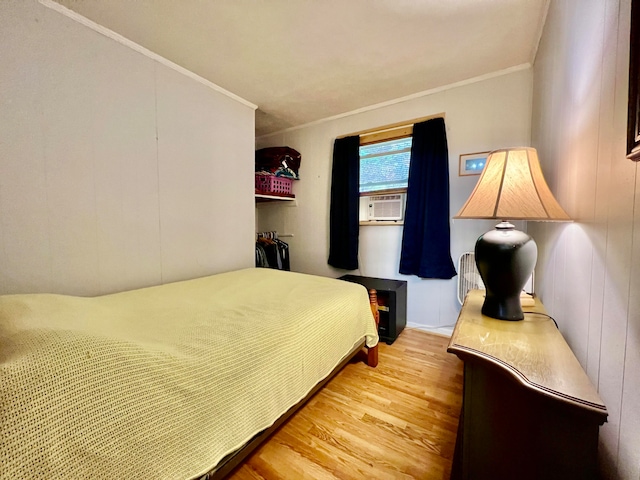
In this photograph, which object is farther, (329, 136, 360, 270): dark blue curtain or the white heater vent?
(329, 136, 360, 270): dark blue curtain

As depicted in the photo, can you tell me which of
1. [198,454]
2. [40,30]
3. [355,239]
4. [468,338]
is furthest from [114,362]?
[355,239]

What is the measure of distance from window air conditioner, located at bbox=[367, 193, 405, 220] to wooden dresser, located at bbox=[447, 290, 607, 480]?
185 cm

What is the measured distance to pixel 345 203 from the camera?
2807 millimetres

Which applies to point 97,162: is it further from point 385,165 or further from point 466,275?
point 466,275

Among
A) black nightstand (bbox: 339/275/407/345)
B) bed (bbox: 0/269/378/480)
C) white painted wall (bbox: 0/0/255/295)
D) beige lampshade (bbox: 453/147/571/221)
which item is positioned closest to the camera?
bed (bbox: 0/269/378/480)

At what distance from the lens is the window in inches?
100.0

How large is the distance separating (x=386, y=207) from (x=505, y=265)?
1.78 meters

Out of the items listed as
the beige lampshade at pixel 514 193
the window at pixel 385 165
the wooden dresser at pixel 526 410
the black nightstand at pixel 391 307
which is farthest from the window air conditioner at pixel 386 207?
the wooden dresser at pixel 526 410

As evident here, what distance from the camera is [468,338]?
0.81 metres

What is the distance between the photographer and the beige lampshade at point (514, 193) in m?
0.90

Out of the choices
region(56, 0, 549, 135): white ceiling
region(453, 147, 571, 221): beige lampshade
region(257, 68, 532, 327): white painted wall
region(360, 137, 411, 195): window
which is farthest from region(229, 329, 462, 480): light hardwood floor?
region(56, 0, 549, 135): white ceiling

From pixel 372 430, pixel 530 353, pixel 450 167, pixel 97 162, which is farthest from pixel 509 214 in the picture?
pixel 97 162

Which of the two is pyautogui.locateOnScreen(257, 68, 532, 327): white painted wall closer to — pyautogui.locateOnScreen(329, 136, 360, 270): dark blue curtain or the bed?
pyautogui.locateOnScreen(329, 136, 360, 270): dark blue curtain

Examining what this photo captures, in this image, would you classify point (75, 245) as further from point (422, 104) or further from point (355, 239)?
point (422, 104)
